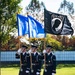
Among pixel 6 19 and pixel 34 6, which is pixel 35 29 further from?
pixel 34 6

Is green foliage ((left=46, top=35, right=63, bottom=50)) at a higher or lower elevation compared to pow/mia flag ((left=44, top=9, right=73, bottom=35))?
lower

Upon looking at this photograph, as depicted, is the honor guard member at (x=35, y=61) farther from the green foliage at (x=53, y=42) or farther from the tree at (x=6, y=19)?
the tree at (x=6, y=19)

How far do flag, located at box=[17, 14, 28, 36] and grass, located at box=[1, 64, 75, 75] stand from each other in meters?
1.17

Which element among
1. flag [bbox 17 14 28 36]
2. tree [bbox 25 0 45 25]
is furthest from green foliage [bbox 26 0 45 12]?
flag [bbox 17 14 28 36]

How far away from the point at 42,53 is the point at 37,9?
2667 millimetres

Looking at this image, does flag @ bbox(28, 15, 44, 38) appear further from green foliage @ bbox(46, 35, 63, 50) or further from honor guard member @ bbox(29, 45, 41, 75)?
green foliage @ bbox(46, 35, 63, 50)

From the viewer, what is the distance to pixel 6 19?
9.21 metres

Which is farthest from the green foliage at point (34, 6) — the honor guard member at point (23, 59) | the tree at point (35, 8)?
the honor guard member at point (23, 59)

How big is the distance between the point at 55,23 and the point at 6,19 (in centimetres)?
196

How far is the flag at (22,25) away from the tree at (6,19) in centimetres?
135

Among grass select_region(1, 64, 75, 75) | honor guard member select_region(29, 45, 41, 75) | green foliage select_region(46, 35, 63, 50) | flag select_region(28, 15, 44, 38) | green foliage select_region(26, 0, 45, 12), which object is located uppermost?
green foliage select_region(26, 0, 45, 12)

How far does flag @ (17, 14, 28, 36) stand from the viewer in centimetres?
771

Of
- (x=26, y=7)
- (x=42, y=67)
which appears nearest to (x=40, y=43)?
(x=42, y=67)

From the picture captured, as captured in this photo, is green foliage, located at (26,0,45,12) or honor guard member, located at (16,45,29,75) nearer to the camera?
honor guard member, located at (16,45,29,75)
